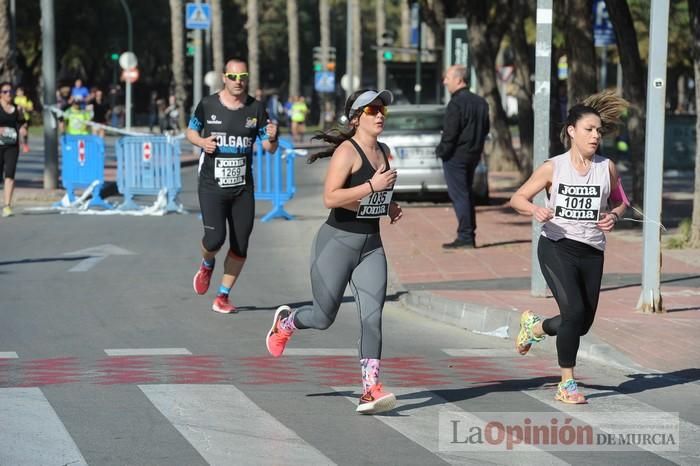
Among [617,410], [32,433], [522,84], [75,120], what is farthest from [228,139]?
[522,84]

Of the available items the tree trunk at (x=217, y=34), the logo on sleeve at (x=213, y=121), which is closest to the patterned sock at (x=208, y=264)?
the logo on sleeve at (x=213, y=121)

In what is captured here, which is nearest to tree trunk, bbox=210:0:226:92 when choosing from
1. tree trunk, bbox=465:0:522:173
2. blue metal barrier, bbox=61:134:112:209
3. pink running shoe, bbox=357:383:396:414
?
tree trunk, bbox=465:0:522:173

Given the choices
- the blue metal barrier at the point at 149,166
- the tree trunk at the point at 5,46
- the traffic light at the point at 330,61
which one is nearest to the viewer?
the blue metal barrier at the point at 149,166

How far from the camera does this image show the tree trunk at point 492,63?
26141 mm

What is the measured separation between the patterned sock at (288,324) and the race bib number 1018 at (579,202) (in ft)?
5.35

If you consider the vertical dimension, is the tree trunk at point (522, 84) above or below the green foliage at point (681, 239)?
above

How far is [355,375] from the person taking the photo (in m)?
8.74

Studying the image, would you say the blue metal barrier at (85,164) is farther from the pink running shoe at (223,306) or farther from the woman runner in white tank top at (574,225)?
the woman runner in white tank top at (574,225)

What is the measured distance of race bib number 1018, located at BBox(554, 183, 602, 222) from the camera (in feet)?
25.8

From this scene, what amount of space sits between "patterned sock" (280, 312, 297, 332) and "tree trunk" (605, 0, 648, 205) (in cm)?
1150

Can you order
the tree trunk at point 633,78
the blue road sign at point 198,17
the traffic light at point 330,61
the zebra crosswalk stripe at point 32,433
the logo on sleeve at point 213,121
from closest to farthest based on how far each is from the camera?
the zebra crosswalk stripe at point 32,433 < the logo on sleeve at point 213,121 < the tree trunk at point 633,78 < the blue road sign at point 198,17 < the traffic light at point 330,61

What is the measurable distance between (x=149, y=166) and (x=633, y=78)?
7.07 m

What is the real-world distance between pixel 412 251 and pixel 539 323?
23.4 feet

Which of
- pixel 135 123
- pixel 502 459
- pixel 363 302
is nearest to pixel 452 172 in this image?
pixel 363 302
